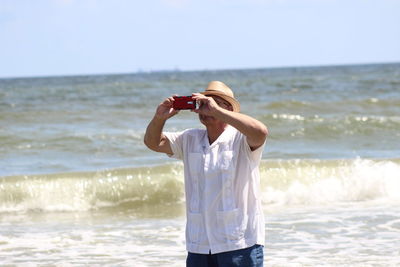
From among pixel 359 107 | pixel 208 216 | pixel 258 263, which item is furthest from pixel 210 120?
pixel 359 107

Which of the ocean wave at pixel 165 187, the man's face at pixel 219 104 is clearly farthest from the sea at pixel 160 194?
the man's face at pixel 219 104

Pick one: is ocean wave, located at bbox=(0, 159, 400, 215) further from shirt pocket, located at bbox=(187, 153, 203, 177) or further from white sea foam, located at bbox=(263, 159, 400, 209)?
shirt pocket, located at bbox=(187, 153, 203, 177)

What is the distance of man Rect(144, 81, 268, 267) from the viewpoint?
381 cm

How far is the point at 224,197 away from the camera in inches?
150

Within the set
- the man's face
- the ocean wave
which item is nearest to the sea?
the ocean wave

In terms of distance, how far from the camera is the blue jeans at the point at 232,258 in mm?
3812

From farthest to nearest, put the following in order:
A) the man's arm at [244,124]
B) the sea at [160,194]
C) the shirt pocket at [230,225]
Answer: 1. the sea at [160,194]
2. the shirt pocket at [230,225]
3. the man's arm at [244,124]

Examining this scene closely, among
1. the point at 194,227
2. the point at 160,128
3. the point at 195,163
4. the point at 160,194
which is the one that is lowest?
the point at 160,194

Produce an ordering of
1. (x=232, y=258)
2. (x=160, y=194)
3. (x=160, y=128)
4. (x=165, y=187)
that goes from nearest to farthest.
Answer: (x=232, y=258)
(x=160, y=128)
(x=160, y=194)
(x=165, y=187)

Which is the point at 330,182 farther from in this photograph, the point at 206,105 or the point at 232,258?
the point at 206,105

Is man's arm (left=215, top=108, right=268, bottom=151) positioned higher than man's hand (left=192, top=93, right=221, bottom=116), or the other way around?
man's hand (left=192, top=93, right=221, bottom=116)

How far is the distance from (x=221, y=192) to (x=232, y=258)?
0.31m

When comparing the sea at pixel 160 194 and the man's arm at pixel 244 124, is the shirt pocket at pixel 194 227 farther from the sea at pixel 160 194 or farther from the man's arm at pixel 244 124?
the sea at pixel 160 194

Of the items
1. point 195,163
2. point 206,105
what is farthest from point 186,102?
point 195,163
